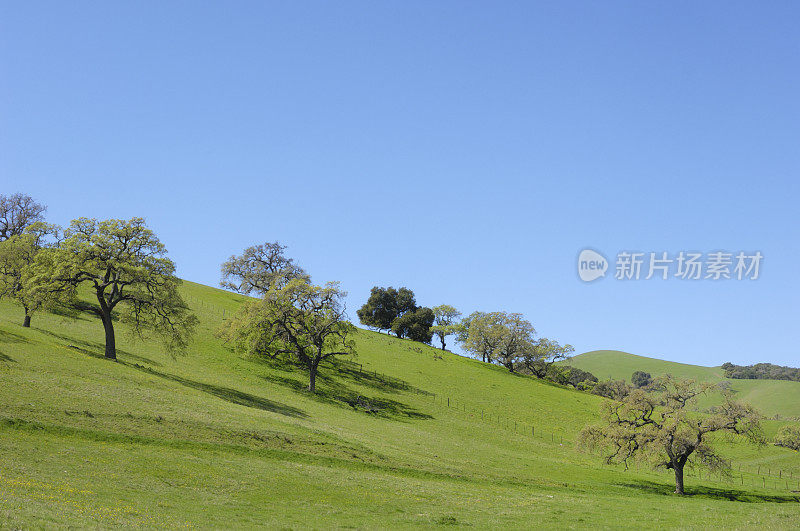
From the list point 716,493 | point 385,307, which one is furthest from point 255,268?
point 716,493

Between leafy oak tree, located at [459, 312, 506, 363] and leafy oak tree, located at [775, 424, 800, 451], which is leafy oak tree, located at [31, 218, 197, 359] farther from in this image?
leafy oak tree, located at [775, 424, 800, 451]

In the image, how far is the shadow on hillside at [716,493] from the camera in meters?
49.8

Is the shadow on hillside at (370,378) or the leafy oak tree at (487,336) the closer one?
the shadow on hillside at (370,378)

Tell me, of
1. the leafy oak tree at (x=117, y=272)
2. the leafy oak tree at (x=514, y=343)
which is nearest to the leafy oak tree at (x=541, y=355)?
the leafy oak tree at (x=514, y=343)

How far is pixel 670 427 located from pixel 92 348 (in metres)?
61.9

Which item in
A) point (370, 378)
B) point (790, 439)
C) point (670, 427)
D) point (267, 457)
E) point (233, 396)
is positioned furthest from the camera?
point (790, 439)

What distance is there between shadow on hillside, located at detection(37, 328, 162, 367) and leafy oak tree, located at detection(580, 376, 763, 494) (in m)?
50.8

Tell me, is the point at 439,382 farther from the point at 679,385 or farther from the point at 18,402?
the point at 18,402

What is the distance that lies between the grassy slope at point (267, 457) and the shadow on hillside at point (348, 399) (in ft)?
1.34

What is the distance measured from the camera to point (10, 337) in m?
55.1

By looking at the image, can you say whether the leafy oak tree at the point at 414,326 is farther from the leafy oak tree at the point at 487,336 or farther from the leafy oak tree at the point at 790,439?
the leafy oak tree at the point at 790,439

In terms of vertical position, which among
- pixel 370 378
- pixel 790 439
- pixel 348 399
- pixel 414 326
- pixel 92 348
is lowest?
pixel 348 399

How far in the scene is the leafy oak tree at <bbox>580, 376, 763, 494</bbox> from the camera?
164 feet

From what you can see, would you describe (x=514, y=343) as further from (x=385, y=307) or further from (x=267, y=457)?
(x=267, y=457)
